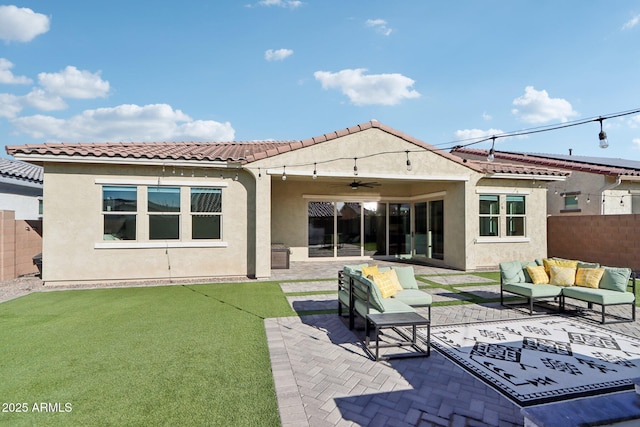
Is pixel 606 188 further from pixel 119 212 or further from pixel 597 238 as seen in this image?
pixel 119 212

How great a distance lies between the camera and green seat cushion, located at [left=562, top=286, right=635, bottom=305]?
6.69 meters

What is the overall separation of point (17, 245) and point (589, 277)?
17.7 meters

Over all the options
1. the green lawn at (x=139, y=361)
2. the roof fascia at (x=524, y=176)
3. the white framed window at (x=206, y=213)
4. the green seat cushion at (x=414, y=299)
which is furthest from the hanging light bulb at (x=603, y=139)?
the white framed window at (x=206, y=213)

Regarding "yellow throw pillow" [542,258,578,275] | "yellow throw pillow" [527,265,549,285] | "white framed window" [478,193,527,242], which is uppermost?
"white framed window" [478,193,527,242]

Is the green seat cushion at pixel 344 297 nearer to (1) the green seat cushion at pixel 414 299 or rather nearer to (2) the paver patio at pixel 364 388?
(2) the paver patio at pixel 364 388

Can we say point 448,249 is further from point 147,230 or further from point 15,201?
point 15,201

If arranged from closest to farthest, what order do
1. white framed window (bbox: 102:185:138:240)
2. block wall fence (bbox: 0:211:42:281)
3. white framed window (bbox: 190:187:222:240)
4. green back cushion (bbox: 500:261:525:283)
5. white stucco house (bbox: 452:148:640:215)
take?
green back cushion (bbox: 500:261:525:283) < white framed window (bbox: 102:185:138:240) < block wall fence (bbox: 0:211:42:281) < white framed window (bbox: 190:187:222:240) < white stucco house (bbox: 452:148:640:215)

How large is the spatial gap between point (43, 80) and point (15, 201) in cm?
623

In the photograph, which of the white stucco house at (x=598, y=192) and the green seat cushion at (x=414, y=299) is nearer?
the green seat cushion at (x=414, y=299)

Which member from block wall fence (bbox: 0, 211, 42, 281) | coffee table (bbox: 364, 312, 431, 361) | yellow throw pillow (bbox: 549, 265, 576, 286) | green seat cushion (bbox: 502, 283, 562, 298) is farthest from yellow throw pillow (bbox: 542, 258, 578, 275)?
block wall fence (bbox: 0, 211, 42, 281)

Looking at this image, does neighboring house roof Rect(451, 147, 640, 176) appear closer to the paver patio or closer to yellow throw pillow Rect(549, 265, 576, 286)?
yellow throw pillow Rect(549, 265, 576, 286)

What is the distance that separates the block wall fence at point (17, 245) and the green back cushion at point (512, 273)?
1555 centimetres

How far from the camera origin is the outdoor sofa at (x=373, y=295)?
5540mm

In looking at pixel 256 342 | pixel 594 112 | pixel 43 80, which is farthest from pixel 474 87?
pixel 43 80
